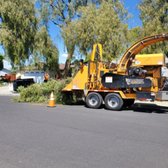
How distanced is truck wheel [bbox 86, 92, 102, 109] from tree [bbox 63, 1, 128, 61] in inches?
356

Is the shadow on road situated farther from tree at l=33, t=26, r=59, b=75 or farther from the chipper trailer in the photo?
tree at l=33, t=26, r=59, b=75

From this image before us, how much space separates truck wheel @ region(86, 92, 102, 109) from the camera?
52.6 feet

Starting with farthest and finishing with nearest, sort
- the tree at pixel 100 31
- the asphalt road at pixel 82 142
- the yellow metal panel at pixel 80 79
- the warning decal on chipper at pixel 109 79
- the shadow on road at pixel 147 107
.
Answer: the tree at pixel 100 31, the yellow metal panel at pixel 80 79, the shadow on road at pixel 147 107, the warning decal on chipper at pixel 109 79, the asphalt road at pixel 82 142

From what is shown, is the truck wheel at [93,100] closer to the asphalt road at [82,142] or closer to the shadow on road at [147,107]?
the shadow on road at [147,107]

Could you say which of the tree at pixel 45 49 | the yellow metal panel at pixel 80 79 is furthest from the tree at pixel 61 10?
the yellow metal panel at pixel 80 79

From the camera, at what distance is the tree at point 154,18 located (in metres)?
25.3

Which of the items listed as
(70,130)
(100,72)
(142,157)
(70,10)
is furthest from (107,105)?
(70,10)

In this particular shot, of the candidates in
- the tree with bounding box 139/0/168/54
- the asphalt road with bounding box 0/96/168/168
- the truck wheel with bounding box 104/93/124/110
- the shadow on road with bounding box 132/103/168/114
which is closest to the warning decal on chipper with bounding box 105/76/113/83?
the truck wheel with bounding box 104/93/124/110

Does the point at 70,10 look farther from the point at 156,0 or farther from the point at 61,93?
the point at 61,93

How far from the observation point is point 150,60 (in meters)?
15.3

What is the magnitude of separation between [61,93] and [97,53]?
123 inches

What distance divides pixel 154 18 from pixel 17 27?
35.7 ft

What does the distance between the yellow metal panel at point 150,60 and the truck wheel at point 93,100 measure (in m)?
2.33

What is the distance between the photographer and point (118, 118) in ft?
41.5
